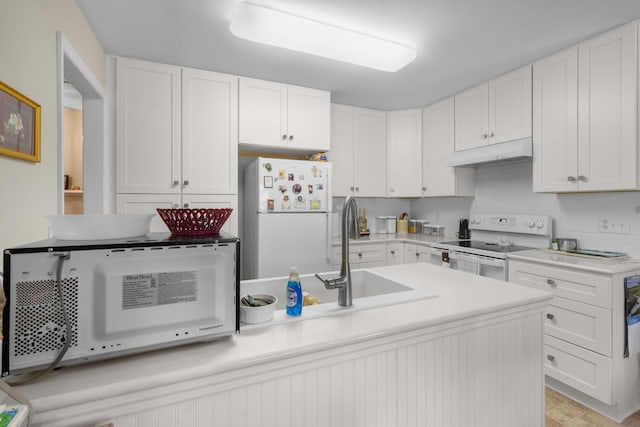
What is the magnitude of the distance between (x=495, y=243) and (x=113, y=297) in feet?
10.9

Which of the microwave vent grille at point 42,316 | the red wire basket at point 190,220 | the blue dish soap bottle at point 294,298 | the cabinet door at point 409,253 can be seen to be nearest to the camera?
the microwave vent grille at point 42,316

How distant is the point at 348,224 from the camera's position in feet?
3.78

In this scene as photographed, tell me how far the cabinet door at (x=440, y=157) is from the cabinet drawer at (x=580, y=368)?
171cm

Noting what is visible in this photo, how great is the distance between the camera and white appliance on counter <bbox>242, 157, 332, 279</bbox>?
2.70 meters

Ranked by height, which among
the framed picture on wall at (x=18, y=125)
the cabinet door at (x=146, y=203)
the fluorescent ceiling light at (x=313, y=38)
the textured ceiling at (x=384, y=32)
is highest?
the textured ceiling at (x=384, y=32)

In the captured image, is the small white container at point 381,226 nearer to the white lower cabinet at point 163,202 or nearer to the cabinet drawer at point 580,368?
the white lower cabinet at point 163,202

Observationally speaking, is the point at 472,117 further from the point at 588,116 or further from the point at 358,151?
the point at 358,151

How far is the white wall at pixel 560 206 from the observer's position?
7.42 feet

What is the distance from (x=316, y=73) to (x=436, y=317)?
2.37 m

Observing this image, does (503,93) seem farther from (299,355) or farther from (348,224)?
(299,355)

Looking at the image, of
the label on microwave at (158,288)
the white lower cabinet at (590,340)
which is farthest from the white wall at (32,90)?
the white lower cabinet at (590,340)

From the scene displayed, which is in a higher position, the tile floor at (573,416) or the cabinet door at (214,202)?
the cabinet door at (214,202)

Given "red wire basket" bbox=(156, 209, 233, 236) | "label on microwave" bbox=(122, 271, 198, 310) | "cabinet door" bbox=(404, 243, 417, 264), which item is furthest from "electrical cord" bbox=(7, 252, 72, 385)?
"cabinet door" bbox=(404, 243, 417, 264)

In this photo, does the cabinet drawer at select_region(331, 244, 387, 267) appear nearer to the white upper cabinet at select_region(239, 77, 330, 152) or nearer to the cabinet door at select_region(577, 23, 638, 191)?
the white upper cabinet at select_region(239, 77, 330, 152)
